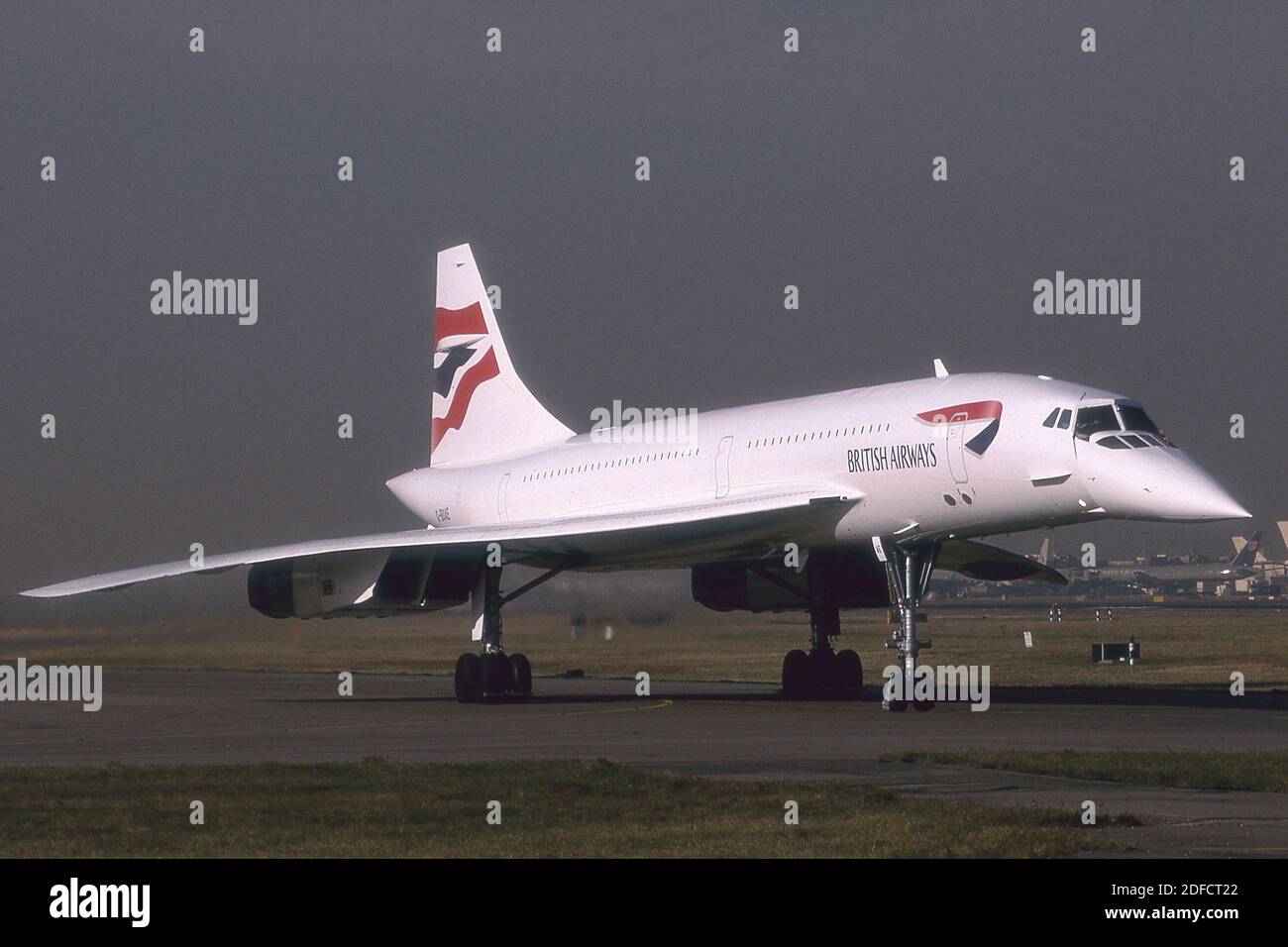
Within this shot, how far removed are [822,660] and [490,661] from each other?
16.0 ft

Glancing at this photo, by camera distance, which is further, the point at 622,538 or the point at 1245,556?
the point at 1245,556

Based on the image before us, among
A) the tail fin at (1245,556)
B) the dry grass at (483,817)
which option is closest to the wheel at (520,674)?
the dry grass at (483,817)

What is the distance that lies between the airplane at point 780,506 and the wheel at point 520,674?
3 cm

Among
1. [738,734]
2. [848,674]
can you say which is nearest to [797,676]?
[848,674]

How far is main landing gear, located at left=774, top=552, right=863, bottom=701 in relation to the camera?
25828 millimetres

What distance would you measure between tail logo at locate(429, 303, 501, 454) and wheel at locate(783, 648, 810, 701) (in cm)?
964

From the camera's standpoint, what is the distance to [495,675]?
26.0 m

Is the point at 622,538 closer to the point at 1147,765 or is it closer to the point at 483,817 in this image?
the point at 1147,765

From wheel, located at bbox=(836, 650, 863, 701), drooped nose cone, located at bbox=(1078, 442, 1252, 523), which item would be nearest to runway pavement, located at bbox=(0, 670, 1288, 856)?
wheel, located at bbox=(836, 650, 863, 701)

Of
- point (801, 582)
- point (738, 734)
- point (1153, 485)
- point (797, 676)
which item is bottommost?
point (738, 734)

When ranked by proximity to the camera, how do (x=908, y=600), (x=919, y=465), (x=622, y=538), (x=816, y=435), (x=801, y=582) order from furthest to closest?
(x=801, y=582), (x=622, y=538), (x=816, y=435), (x=908, y=600), (x=919, y=465)

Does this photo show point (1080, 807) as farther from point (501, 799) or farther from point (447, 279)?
point (447, 279)

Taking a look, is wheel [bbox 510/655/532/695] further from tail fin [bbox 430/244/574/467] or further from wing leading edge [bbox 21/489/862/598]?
tail fin [bbox 430/244/574/467]

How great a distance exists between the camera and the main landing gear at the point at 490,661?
85.4 feet
